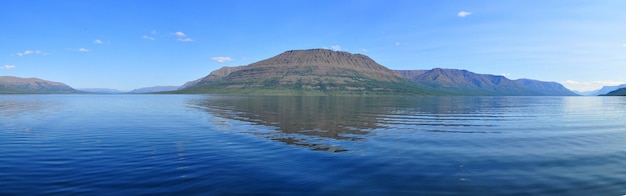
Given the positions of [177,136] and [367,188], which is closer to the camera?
[367,188]

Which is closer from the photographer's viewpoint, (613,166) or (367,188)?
(367,188)

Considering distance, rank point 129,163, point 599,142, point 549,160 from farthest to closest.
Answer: point 599,142
point 549,160
point 129,163

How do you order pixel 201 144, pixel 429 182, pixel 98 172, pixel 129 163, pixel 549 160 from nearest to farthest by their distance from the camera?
pixel 429 182 < pixel 98 172 < pixel 129 163 < pixel 549 160 < pixel 201 144

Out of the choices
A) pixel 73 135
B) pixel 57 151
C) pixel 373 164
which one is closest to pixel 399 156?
pixel 373 164

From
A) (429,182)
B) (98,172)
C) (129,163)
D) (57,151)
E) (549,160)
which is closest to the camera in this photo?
(429,182)

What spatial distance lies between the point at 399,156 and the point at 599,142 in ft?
75.8

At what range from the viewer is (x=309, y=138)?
3503cm

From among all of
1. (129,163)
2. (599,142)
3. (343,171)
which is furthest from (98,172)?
(599,142)

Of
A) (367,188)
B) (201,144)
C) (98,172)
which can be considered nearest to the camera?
(367,188)

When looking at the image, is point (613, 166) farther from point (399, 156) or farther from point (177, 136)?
point (177, 136)

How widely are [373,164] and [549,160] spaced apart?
41.8ft

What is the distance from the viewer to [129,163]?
2202 centimetres

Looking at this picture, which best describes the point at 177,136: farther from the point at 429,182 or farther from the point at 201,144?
the point at 429,182

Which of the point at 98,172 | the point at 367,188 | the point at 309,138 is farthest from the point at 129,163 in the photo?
the point at 309,138
